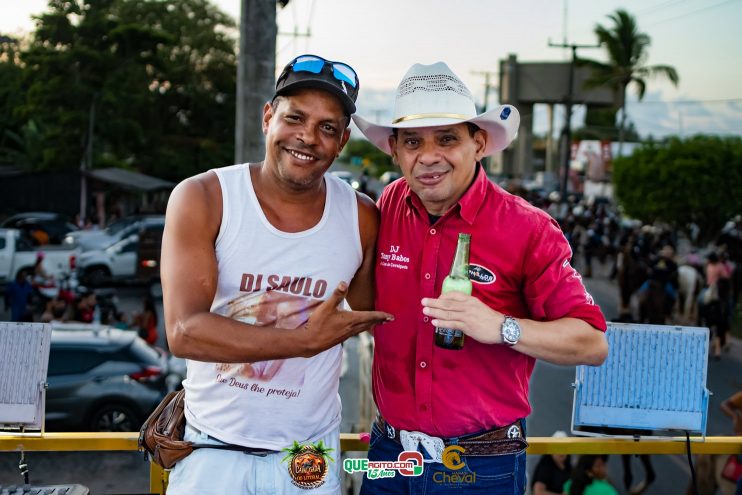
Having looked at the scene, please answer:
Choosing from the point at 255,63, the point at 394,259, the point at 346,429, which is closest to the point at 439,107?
the point at 394,259

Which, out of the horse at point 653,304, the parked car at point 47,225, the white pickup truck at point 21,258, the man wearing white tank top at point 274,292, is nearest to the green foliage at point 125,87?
the parked car at point 47,225

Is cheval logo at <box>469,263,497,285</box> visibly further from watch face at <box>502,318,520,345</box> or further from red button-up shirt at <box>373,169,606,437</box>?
watch face at <box>502,318,520,345</box>

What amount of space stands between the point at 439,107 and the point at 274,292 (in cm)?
91

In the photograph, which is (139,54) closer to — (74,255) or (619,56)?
(74,255)

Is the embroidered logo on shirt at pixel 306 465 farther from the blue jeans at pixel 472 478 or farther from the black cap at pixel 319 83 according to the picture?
the black cap at pixel 319 83

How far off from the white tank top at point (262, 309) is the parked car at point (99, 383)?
7516mm

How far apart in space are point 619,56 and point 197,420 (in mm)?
45987

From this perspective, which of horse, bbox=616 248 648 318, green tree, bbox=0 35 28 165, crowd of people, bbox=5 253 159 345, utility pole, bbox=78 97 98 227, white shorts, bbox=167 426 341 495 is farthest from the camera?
green tree, bbox=0 35 28 165

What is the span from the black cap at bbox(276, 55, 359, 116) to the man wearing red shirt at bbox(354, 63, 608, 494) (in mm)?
239

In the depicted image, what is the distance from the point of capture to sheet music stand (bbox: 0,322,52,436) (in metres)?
3.04

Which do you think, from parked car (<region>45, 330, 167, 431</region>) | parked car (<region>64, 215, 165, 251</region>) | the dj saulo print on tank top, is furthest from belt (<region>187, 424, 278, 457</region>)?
parked car (<region>64, 215, 165, 251</region>)

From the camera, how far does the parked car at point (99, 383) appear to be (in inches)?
377

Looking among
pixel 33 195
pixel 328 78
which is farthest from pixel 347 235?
pixel 33 195

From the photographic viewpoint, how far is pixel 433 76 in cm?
290
